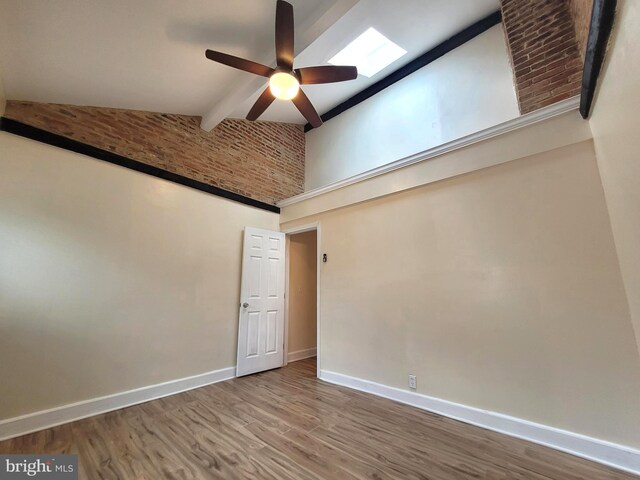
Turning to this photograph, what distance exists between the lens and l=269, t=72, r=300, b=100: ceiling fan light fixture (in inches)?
91.8

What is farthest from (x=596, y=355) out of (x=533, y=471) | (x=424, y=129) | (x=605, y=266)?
(x=424, y=129)

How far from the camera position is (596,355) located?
1914mm

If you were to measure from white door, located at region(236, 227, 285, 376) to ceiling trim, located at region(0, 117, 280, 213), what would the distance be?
75 cm

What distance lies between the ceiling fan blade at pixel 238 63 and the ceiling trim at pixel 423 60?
10.4 feet

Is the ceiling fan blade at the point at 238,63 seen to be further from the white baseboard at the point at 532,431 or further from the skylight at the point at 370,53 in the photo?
the white baseboard at the point at 532,431

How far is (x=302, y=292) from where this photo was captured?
489 centimetres

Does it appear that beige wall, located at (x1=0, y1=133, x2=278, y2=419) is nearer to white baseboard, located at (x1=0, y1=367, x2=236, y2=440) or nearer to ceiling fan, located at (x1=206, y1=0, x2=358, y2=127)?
white baseboard, located at (x1=0, y1=367, x2=236, y2=440)

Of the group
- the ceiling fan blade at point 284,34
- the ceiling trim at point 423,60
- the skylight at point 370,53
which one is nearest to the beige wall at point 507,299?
the ceiling fan blade at point 284,34

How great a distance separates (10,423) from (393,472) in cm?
315

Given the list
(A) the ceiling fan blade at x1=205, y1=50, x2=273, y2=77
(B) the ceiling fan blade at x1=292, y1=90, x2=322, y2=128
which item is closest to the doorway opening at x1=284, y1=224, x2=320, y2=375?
(B) the ceiling fan blade at x1=292, y1=90, x2=322, y2=128

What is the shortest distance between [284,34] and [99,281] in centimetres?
306

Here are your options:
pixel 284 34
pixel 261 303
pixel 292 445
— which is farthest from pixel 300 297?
pixel 284 34

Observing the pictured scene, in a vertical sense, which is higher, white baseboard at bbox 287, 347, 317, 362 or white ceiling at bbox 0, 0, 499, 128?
white ceiling at bbox 0, 0, 499, 128

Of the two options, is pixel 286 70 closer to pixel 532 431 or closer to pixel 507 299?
pixel 507 299
